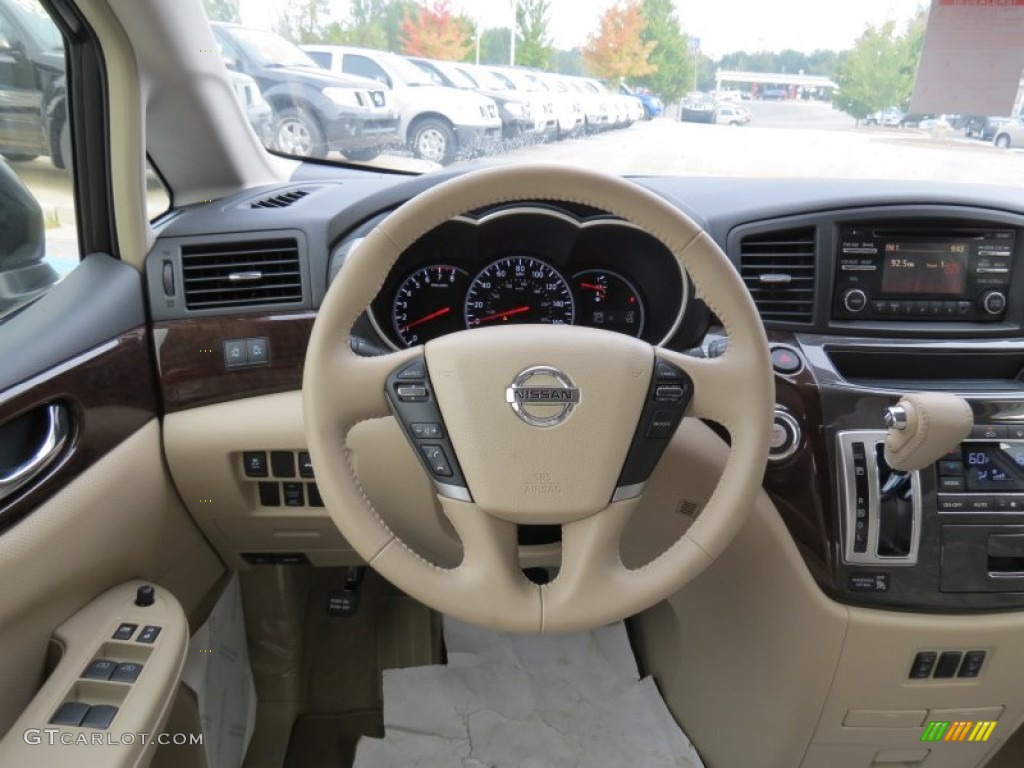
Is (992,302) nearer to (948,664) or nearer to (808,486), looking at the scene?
(808,486)

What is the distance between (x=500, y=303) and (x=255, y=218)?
1.82 feet

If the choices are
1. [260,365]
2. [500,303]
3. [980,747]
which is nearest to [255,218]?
[260,365]

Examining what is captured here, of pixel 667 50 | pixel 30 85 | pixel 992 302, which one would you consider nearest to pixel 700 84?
pixel 667 50

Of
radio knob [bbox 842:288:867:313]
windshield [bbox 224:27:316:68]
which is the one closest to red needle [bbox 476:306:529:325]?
radio knob [bbox 842:288:867:313]

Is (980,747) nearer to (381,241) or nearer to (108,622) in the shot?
(381,241)

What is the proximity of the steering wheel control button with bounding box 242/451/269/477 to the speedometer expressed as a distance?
0.50 metres

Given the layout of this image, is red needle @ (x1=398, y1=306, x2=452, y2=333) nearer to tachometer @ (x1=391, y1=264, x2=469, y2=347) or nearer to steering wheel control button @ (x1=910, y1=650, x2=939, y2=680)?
tachometer @ (x1=391, y1=264, x2=469, y2=347)

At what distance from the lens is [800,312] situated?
5.26 feet

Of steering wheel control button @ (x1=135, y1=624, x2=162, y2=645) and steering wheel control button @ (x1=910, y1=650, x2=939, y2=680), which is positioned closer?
steering wheel control button @ (x1=135, y1=624, x2=162, y2=645)

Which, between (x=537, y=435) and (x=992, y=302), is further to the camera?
(x=992, y=302)

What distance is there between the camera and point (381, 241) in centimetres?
104

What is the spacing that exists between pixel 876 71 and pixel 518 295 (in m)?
0.92

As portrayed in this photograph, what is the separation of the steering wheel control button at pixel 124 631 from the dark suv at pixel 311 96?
48.0 inches

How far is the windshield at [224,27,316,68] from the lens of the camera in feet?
5.93
